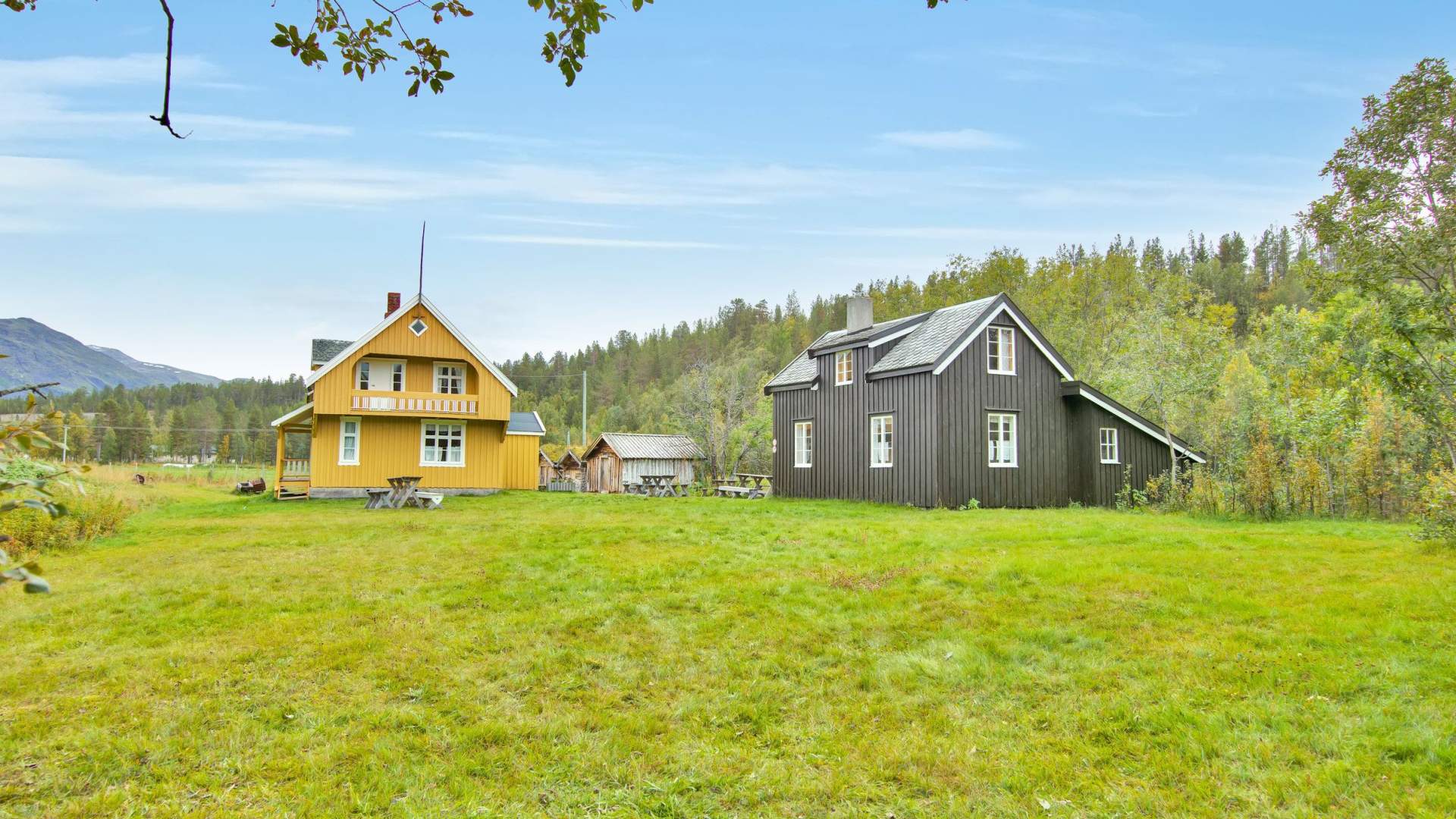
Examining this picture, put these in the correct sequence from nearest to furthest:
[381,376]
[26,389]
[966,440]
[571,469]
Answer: [26,389], [966,440], [381,376], [571,469]

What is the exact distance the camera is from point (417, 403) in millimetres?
24656

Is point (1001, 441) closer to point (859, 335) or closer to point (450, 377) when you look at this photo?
point (859, 335)

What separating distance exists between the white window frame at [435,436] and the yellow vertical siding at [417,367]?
3.77 ft

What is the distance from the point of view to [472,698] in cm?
522

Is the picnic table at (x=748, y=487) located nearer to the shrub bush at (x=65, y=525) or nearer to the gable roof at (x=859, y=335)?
the gable roof at (x=859, y=335)

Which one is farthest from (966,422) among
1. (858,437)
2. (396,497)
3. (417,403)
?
(417,403)

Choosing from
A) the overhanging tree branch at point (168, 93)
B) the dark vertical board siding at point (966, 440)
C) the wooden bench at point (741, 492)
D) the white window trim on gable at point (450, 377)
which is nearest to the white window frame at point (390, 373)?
the white window trim on gable at point (450, 377)

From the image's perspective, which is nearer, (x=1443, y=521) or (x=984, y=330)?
(x=1443, y=521)

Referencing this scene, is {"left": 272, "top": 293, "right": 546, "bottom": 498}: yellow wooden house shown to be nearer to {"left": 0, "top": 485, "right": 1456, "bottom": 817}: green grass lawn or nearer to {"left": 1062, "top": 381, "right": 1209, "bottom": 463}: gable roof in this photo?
{"left": 0, "top": 485, "right": 1456, "bottom": 817}: green grass lawn

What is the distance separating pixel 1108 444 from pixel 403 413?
2193 cm

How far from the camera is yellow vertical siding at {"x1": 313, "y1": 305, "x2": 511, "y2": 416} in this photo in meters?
23.8

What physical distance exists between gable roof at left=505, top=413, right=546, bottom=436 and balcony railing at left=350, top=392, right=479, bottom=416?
355cm

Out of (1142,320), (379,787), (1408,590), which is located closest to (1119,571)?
(1408,590)

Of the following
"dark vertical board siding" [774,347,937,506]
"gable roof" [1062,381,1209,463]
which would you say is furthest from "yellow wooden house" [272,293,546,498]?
"gable roof" [1062,381,1209,463]
